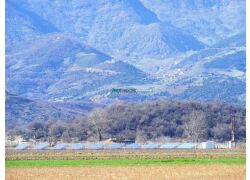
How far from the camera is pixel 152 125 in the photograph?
55.5 metres

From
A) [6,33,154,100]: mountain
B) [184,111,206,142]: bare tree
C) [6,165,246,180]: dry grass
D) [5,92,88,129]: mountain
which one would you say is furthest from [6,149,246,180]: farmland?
[6,33,154,100]: mountain

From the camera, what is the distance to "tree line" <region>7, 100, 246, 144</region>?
2069 inches

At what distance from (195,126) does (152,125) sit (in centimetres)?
376

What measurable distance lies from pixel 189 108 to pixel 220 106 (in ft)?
7.55

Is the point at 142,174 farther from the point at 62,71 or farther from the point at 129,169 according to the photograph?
the point at 62,71

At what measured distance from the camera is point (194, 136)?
172ft

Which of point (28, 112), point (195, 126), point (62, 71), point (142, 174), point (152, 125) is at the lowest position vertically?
point (142, 174)

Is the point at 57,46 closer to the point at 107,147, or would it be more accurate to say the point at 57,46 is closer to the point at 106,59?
the point at 106,59

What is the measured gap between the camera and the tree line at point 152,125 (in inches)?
2069

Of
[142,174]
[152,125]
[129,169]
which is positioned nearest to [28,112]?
[152,125]

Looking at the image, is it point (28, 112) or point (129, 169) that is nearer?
point (129, 169)

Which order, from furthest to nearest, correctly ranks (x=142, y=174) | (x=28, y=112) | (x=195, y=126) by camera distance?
1. (x=28, y=112)
2. (x=195, y=126)
3. (x=142, y=174)

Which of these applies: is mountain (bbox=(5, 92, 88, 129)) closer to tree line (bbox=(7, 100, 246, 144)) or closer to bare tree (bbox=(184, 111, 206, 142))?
tree line (bbox=(7, 100, 246, 144))

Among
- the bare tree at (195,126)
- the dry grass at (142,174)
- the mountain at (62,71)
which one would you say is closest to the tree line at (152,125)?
the bare tree at (195,126)
